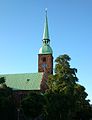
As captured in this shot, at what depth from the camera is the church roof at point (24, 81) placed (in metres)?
94.8

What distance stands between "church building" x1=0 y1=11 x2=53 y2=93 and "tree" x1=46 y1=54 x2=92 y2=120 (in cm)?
2569

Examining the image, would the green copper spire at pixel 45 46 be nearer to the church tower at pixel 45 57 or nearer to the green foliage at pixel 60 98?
the church tower at pixel 45 57

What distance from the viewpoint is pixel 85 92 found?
74.9m

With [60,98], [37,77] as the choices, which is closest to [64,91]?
[60,98]

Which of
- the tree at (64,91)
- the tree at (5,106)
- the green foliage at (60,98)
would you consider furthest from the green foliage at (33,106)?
the tree at (64,91)

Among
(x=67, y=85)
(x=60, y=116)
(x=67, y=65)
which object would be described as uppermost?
(x=67, y=65)

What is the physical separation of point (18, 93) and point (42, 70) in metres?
17.4

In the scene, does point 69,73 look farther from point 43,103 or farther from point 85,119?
point 85,119

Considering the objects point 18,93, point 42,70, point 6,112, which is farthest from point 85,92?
point 42,70

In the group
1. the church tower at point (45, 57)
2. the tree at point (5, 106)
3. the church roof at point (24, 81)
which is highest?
the church tower at point (45, 57)

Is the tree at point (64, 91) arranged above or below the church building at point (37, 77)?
below

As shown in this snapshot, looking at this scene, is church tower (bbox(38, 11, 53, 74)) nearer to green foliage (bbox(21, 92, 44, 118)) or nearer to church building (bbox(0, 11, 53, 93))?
church building (bbox(0, 11, 53, 93))

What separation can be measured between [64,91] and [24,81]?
113ft

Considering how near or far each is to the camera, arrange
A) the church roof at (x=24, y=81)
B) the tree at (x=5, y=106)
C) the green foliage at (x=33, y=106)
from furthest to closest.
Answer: the church roof at (x=24, y=81) < the green foliage at (x=33, y=106) < the tree at (x=5, y=106)
